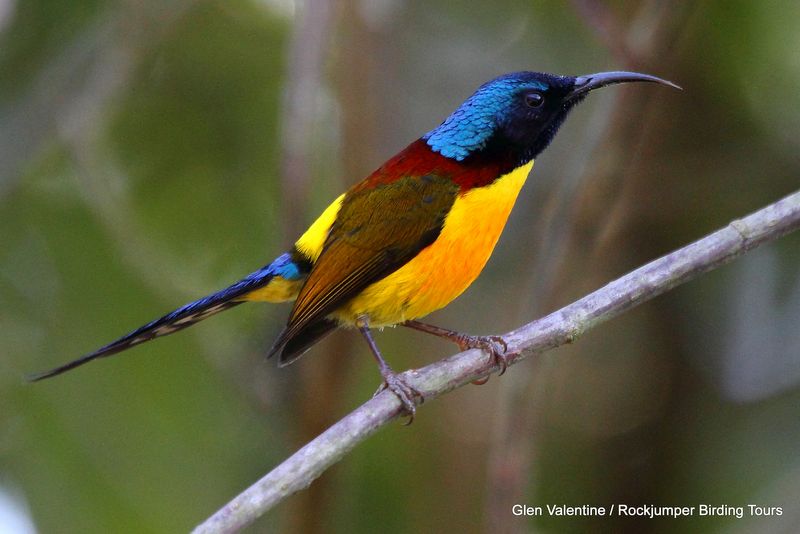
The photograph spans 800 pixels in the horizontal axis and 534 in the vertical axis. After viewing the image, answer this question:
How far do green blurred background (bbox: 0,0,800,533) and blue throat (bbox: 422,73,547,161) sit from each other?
1.56 feet

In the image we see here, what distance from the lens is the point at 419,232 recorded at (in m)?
3.50

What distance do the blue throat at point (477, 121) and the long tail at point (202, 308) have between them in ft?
2.32

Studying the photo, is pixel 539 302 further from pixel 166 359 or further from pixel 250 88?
pixel 250 88

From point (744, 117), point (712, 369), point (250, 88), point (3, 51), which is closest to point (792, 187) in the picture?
point (744, 117)

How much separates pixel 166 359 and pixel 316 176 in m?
1.36

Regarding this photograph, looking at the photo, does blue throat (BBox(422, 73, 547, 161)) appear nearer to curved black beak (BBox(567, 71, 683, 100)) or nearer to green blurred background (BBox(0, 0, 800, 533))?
curved black beak (BBox(567, 71, 683, 100))

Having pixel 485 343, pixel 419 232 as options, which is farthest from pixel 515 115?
pixel 485 343

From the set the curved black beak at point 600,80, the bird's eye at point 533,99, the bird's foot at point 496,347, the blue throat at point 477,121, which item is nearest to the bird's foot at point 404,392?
the bird's foot at point 496,347

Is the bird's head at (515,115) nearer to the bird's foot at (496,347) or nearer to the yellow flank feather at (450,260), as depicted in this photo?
the yellow flank feather at (450,260)

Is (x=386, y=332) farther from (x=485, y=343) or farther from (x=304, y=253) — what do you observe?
(x=485, y=343)

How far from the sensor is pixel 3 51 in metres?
4.92

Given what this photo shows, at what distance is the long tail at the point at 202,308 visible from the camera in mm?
Answer: 3439

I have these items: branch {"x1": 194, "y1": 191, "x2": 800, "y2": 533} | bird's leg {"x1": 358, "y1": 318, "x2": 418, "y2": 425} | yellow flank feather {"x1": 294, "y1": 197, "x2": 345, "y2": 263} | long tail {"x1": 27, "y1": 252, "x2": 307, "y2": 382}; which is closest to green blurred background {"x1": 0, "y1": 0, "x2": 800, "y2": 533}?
yellow flank feather {"x1": 294, "y1": 197, "x2": 345, "y2": 263}

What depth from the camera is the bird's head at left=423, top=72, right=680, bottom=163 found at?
11.9 feet
